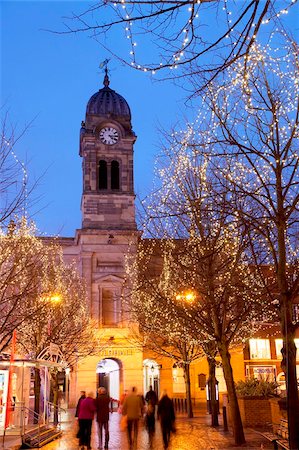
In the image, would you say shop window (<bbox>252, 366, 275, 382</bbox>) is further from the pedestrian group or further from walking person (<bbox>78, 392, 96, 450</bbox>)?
walking person (<bbox>78, 392, 96, 450</bbox>)

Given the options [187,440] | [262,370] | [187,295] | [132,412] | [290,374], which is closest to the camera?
[290,374]

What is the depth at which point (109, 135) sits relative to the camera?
2060 inches

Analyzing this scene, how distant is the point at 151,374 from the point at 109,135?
20.7 metres

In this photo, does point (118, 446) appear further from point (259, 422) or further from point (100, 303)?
point (100, 303)

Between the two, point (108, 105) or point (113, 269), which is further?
point (108, 105)

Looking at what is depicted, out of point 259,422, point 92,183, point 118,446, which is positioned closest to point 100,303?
point 92,183

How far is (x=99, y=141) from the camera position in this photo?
52.0 m

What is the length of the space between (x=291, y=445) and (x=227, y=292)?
8.17m

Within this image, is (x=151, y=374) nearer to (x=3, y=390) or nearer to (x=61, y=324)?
(x=61, y=324)

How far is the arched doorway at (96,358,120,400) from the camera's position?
156 ft

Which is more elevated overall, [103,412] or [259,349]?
[259,349]

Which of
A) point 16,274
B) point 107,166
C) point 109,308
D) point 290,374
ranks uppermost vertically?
point 107,166

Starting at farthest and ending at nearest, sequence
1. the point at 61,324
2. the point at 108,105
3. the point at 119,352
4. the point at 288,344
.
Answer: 1. the point at 108,105
2. the point at 119,352
3. the point at 61,324
4. the point at 288,344

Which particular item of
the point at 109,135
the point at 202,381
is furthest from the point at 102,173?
the point at 202,381
